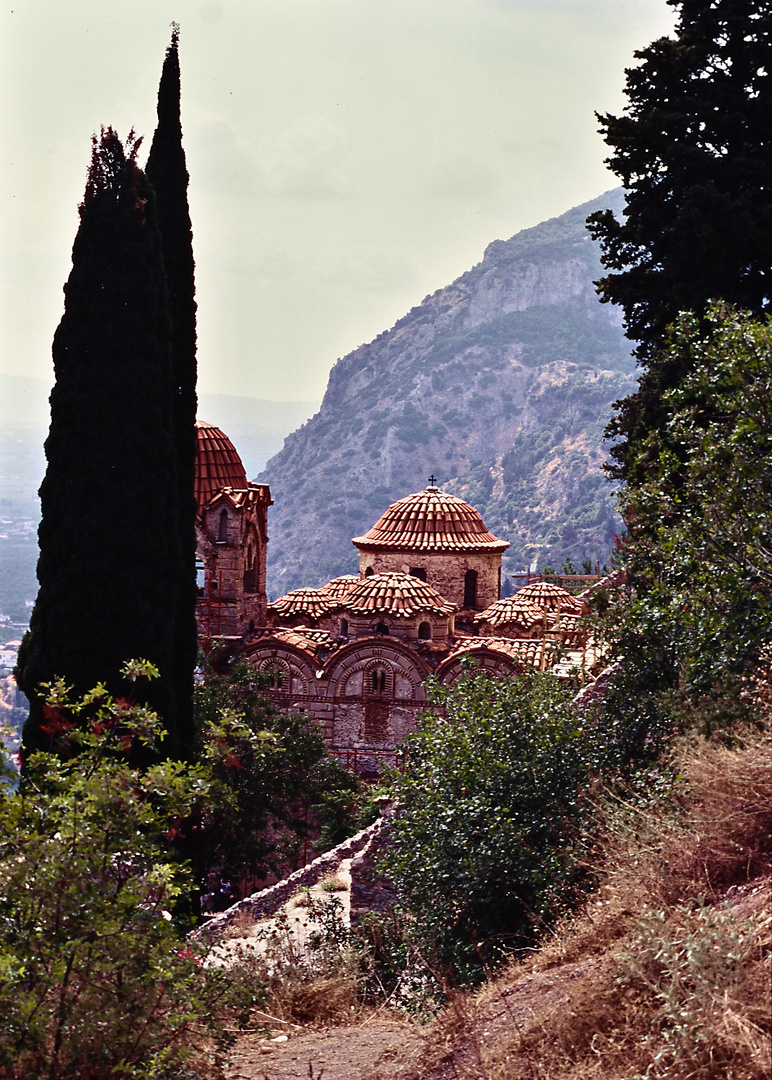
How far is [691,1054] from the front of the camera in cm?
484

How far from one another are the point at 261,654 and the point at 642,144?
11307 millimetres

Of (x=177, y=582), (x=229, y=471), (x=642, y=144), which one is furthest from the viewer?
(x=229, y=471)

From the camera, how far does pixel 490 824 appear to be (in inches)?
353

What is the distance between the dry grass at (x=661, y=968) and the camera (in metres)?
4.93

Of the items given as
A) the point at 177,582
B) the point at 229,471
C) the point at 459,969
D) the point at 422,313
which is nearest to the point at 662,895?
the point at 459,969

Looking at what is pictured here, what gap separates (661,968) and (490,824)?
136 inches

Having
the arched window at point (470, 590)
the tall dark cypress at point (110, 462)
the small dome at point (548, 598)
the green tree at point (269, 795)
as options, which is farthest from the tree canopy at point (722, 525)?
the arched window at point (470, 590)

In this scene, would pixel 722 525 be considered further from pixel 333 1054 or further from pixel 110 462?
pixel 110 462

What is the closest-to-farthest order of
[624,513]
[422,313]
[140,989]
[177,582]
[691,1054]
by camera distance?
[691,1054]
[140,989]
[624,513]
[177,582]
[422,313]

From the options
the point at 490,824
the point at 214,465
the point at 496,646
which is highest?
the point at 214,465

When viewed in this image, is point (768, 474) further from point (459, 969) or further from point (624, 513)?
point (459, 969)

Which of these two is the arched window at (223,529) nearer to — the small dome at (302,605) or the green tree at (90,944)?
the small dome at (302,605)

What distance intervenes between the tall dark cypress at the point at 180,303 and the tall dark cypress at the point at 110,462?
61 cm

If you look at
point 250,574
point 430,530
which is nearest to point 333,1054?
point 250,574
